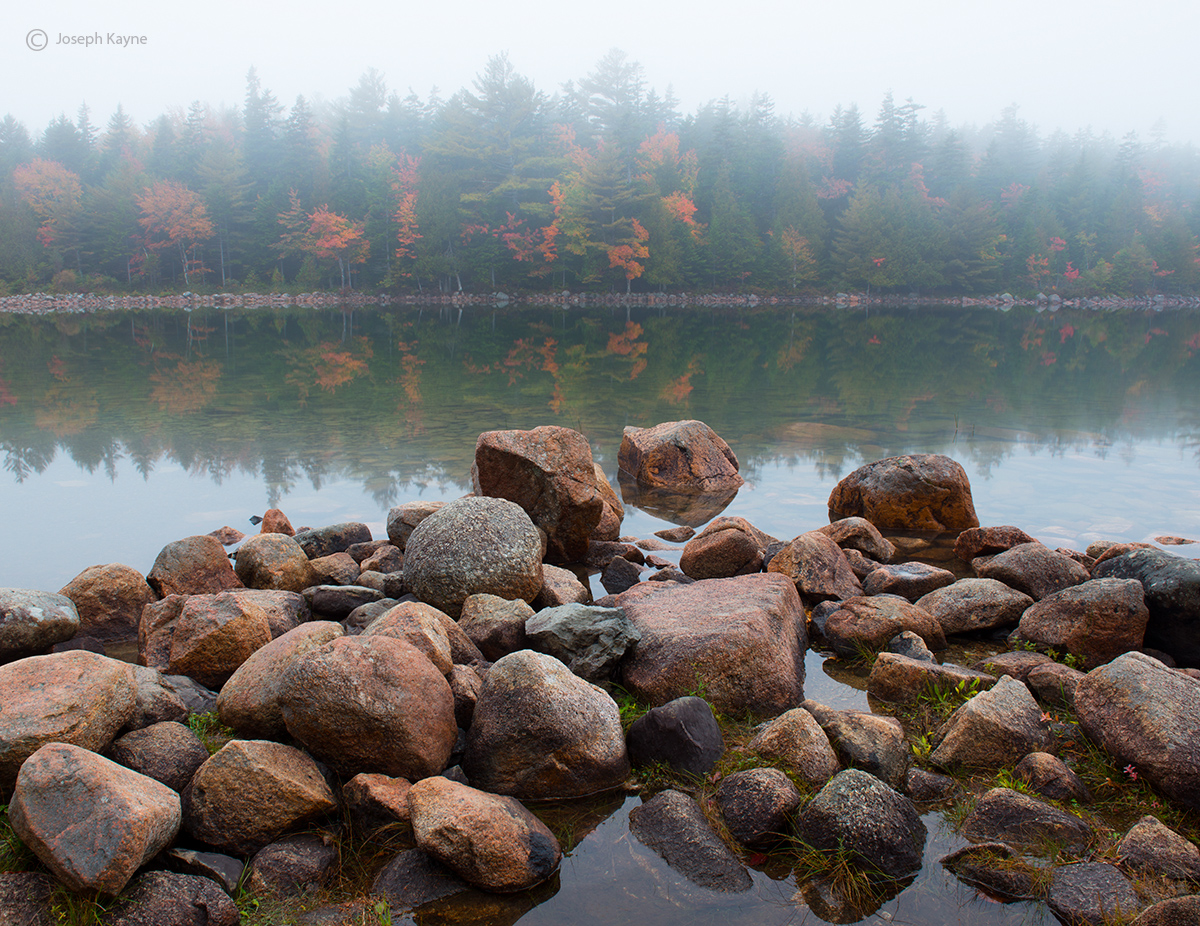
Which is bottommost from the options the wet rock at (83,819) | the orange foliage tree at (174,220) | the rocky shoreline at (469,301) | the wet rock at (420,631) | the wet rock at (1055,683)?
the wet rock at (1055,683)

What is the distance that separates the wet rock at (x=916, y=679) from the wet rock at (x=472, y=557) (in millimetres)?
2899

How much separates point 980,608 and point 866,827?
10.5 ft

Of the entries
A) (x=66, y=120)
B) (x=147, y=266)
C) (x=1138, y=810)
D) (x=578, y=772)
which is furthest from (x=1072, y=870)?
(x=66, y=120)

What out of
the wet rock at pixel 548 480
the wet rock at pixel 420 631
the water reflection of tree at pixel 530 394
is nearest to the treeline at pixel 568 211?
the water reflection of tree at pixel 530 394

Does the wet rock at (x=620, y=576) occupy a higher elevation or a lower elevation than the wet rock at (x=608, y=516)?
lower

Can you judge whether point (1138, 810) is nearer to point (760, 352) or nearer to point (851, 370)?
point (851, 370)

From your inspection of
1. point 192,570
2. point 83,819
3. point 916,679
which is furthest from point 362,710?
point 192,570

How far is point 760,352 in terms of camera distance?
30.3m

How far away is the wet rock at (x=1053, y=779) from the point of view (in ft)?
13.5

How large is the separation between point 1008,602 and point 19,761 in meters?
6.73

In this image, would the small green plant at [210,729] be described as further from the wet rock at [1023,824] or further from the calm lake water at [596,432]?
the wet rock at [1023,824]

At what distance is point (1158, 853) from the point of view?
3.56 meters

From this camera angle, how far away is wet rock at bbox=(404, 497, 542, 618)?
21.0ft

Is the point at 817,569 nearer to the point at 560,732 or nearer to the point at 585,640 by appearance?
the point at 585,640
